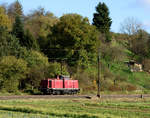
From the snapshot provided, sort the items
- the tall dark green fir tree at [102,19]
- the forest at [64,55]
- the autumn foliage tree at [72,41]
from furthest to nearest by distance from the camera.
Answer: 1. the tall dark green fir tree at [102,19]
2. the autumn foliage tree at [72,41]
3. the forest at [64,55]

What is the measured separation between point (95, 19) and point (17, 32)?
29.9 meters

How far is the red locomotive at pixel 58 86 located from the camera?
161ft

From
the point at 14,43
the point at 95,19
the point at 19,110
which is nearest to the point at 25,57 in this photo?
the point at 14,43

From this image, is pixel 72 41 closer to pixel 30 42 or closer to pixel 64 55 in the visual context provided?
pixel 64 55

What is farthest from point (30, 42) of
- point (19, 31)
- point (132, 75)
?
point (132, 75)

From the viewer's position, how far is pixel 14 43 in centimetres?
5809

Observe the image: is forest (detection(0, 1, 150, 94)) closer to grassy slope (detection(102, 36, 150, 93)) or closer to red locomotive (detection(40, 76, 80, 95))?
grassy slope (detection(102, 36, 150, 93))

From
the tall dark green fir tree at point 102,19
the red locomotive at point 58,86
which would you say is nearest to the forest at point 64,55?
the tall dark green fir tree at point 102,19

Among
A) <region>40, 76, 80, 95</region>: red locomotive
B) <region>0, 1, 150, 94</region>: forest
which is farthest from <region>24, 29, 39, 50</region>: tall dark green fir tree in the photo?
<region>40, 76, 80, 95</region>: red locomotive

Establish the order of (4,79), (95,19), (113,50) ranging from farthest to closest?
(95,19) < (113,50) < (4,79)

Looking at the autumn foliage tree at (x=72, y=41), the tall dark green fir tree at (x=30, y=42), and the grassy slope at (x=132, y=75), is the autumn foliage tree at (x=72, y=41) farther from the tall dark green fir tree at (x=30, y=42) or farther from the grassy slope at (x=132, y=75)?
the grassy slope at (x=132, y=75)

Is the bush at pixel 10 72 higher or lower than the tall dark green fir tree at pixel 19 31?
lower

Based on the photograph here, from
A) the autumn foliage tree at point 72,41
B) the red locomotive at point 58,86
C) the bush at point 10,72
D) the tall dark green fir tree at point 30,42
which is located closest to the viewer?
the red locomotive at point 58,86

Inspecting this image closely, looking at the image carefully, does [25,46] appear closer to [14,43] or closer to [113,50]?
[14,43]
